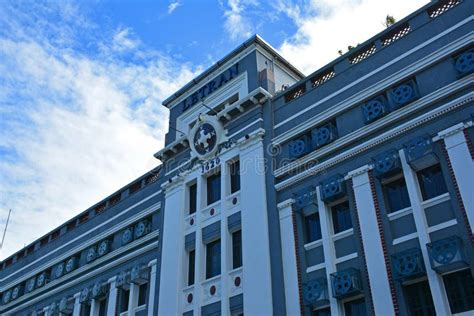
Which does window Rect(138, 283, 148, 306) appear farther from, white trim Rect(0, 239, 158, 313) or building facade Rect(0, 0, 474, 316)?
white trim Rect(0, 239, 158, 313)

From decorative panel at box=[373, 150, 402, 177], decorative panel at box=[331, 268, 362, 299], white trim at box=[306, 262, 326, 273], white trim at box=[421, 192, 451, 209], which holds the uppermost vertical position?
decorative panel at box=[373, 150, 402, 177]

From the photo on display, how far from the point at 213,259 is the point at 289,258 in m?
4.60

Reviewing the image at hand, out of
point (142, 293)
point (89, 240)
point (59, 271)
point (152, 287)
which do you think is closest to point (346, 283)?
point (152, 287)

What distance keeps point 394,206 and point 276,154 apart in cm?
624

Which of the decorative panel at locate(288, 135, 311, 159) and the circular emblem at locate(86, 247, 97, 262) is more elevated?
the decorative panel at locate(288, 135, 311, 159)

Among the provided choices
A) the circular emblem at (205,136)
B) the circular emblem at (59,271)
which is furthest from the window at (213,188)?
the circular emblem at (59,271)

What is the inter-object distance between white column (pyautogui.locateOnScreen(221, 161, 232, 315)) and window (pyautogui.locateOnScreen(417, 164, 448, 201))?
856 centimetres

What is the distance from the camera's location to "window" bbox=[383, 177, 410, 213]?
1852 cm

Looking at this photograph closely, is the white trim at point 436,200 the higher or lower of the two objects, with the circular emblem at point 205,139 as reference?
lower

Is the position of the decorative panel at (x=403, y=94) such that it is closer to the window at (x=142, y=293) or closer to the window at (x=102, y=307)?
the window at (x=142, y=293)

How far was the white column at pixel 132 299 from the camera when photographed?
87.2ft

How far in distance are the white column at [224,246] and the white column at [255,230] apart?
3.43 feet

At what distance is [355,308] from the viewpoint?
1828 centimetres

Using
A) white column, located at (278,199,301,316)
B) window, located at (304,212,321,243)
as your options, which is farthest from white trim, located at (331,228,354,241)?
white column, located at (278,199,301,316)
